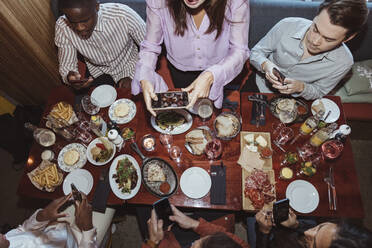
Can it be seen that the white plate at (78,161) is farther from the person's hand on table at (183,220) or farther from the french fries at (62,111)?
the person's hand on table at (183,220)

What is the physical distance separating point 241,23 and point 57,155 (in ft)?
6.95

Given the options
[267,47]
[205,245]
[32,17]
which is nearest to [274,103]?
[267,47]

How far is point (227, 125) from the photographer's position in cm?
224

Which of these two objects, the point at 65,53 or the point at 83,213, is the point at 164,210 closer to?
the point at 83,213

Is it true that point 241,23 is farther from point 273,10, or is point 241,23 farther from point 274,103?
point 273,10

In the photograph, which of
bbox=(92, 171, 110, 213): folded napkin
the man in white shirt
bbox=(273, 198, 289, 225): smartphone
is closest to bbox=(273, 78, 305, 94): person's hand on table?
bbox=(273, 198, 289, 225): smartphone

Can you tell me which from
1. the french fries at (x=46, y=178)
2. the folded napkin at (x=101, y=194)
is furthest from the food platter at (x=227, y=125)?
the french fries at (x=46, y=178)

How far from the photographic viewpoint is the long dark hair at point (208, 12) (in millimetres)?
1905

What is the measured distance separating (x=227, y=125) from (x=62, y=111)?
164 centimetres

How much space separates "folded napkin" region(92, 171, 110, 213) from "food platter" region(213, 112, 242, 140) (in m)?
1.10

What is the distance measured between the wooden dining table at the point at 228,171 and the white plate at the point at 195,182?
35 mm

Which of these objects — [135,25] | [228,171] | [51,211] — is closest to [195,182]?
[228,171]

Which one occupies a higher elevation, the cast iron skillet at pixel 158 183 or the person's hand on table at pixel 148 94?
the person's hand on table at pixel 148 94

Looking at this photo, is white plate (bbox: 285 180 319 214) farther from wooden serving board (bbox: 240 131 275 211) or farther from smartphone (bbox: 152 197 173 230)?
smartphone (bbox: 152 197 173 230)
